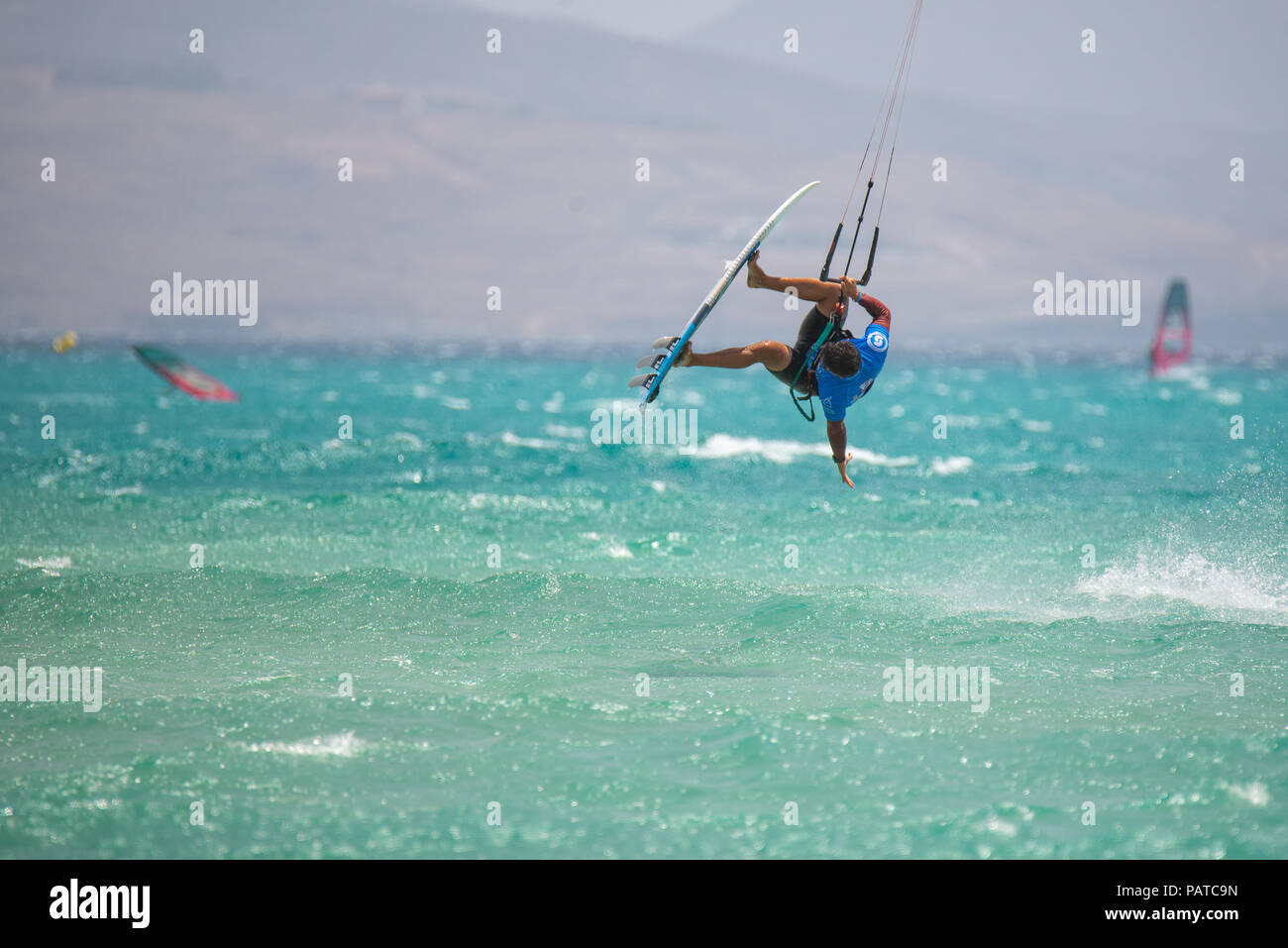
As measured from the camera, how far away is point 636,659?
37.0 feet

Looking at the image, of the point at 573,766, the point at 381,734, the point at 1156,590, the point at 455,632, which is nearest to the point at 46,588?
the point at 455,632

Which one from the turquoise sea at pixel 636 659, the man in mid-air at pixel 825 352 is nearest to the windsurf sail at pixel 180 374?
the turquoise sea at pixel 636 659

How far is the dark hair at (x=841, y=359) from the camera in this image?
33.1ft

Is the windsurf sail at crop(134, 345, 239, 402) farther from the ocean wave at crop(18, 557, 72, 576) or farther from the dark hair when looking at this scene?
the dark hair

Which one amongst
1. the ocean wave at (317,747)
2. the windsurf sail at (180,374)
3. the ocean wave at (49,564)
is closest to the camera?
Answer: the ocean wave at (317,747)

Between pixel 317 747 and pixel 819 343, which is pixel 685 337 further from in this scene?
pixel 317 747

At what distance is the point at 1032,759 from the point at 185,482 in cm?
1876

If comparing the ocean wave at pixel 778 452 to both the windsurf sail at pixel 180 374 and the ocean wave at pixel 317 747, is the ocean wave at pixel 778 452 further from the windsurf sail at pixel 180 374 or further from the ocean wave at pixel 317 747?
the ocean wave at pixel 317 747

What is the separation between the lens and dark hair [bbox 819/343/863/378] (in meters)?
10.1

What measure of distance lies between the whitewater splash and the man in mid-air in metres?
5.22

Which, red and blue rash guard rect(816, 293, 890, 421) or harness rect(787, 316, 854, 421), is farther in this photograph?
red and blue rash guard rect(816, 293, 890, 421)

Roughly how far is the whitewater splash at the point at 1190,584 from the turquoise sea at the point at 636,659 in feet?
0.23

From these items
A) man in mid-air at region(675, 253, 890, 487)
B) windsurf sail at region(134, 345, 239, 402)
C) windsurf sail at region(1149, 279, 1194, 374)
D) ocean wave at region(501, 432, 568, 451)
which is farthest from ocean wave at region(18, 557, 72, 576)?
windsurf sail at region(1149, 279, 1194, 374)

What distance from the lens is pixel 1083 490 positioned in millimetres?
23641
